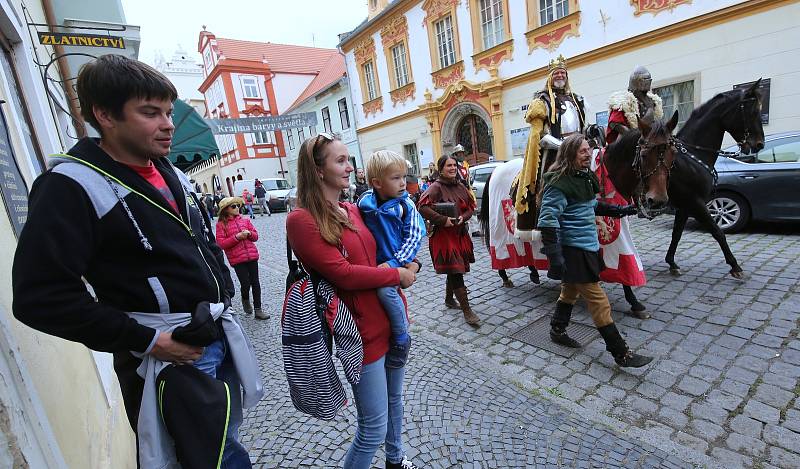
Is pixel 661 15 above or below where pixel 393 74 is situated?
below

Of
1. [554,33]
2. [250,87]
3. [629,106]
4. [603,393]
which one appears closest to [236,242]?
[603,393]

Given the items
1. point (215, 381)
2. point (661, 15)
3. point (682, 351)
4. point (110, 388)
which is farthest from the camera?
point (661, 15)

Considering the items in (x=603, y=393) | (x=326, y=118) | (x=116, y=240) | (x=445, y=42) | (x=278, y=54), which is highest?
(x=278, y=54)

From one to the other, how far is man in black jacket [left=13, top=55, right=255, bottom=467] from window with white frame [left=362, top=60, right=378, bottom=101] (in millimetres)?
A: 18746

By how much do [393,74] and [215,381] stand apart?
1779cm

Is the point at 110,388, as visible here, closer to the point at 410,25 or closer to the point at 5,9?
the point at 5,9

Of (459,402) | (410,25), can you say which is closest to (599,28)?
(410,25)

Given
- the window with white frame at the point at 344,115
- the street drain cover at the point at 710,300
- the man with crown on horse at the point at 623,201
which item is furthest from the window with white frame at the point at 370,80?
the street drain cover at the point at 710,300

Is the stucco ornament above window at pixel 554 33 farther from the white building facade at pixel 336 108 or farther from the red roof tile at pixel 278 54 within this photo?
the red roof tile at pixel 278 54

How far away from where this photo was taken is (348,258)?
5.62 feet

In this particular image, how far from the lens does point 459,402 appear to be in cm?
284

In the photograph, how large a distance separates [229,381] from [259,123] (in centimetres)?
1914

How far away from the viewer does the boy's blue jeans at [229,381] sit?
1461 millimetres

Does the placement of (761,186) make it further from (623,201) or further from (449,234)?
(449,234)
